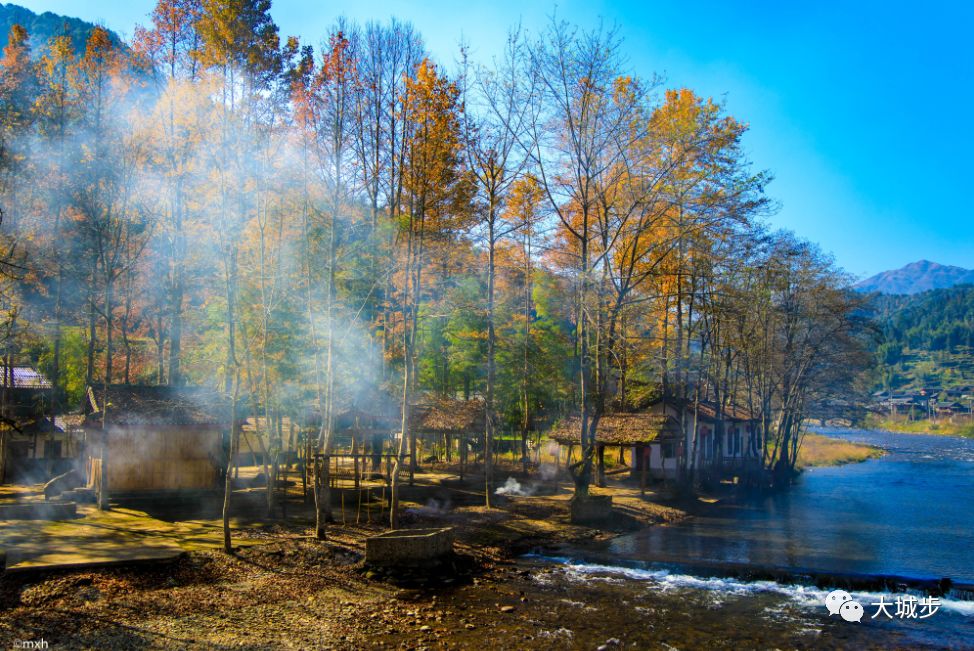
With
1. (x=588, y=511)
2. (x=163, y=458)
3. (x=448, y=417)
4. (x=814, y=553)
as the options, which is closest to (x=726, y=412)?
(x=448, y=417)

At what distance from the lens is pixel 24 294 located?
26.8m

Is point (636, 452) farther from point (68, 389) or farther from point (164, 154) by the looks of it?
point (68, 389)

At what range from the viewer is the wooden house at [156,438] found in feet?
70.6

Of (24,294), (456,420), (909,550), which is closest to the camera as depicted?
(909,550)

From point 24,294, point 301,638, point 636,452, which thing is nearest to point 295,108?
point 301,638

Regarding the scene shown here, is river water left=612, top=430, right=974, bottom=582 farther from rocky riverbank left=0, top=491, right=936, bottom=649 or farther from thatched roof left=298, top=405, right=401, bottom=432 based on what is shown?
thatched roof left=298, top=405, right=401, bottom=432

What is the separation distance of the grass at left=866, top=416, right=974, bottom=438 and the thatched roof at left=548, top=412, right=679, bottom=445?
236 feet

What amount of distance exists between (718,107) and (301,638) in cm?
2496

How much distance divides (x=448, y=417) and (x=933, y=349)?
189 m

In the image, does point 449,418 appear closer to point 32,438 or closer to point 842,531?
point 842,531

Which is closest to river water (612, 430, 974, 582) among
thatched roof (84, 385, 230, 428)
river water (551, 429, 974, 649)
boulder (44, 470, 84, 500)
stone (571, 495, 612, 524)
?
river water (551, 429, 974, 649)

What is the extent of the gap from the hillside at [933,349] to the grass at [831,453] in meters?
75.7

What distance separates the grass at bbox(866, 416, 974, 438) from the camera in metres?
93.0

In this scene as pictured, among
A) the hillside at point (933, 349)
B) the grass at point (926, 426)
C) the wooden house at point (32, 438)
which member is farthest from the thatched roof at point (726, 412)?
the hillside at point (933, 349)
